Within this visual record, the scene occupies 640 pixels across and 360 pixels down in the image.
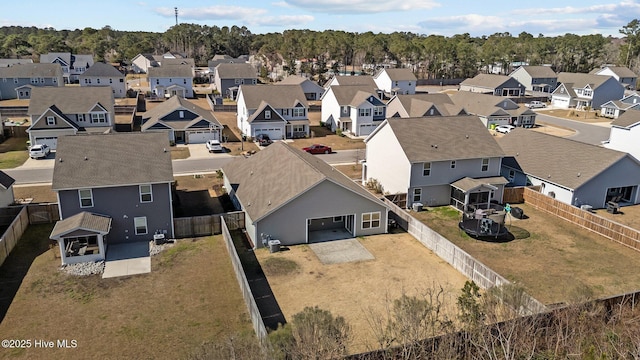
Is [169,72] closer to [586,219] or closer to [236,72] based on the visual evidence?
[236,72]

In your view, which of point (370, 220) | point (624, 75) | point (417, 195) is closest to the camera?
point (370, 220)

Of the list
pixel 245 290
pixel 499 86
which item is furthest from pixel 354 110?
pixel 499 86

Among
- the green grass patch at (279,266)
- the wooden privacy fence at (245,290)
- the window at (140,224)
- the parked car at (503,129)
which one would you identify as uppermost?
the parked car at (503,129)

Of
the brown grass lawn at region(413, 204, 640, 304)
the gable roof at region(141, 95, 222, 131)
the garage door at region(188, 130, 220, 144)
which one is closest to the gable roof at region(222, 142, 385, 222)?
the brown grass lawn at region(413, 204, 640, 304)

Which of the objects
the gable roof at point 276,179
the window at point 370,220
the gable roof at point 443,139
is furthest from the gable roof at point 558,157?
the gable roof at point 276,179

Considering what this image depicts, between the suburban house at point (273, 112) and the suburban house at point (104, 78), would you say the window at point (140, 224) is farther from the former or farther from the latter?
the suburban house at point (104, 78)

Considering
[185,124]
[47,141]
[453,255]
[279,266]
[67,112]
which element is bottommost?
[279,266]

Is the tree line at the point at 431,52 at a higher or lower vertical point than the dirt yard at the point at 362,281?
higher

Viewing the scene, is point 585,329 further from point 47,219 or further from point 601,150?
point 47,219

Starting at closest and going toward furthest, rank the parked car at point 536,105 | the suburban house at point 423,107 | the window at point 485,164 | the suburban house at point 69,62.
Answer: the window at point 485,164, the suburban house at point 423,107, the parked car at point 536,105, the suburban house at point 69,62
